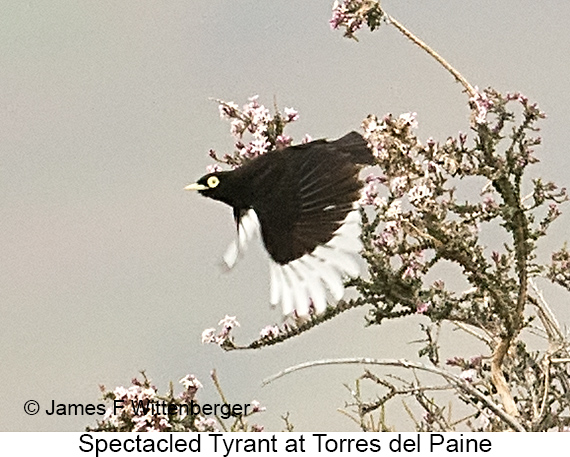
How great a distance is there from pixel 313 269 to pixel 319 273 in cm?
2

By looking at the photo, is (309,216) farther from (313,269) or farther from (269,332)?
(269,332)

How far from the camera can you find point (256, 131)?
169cm

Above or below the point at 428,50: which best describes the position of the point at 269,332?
below

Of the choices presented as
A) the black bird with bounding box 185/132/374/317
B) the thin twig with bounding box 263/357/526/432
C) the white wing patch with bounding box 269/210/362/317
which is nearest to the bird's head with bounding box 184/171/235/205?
the black bird with bounding box 185/132/374/317

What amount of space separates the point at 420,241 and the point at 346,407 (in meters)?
0.37

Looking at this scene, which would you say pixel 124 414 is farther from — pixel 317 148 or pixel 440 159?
pixel 440 159

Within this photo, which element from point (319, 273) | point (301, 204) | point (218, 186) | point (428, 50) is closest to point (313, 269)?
point (319, 273)

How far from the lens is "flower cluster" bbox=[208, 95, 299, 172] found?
5.50 ft

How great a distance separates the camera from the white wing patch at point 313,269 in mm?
1613

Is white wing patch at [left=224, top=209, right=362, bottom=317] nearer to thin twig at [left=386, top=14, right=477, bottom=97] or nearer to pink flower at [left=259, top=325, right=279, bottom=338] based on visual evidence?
pink flower at [left=259, top=325, right=279, bottom=338]

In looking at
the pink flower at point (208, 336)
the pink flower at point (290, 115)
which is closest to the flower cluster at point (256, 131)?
the pink flower at point (290, 115)

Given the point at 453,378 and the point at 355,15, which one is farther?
the point at 355,15

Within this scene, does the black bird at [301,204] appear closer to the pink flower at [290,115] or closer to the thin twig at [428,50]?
the pink flower at [290,115]
